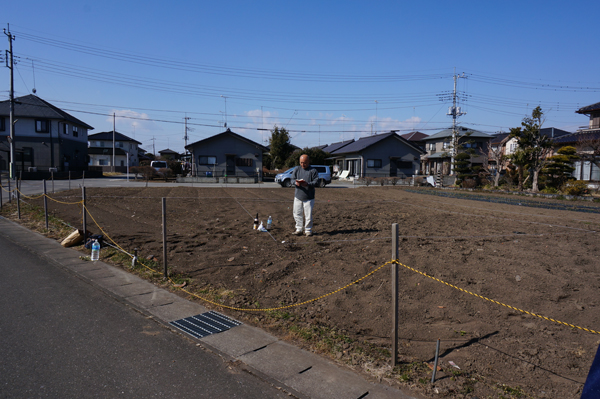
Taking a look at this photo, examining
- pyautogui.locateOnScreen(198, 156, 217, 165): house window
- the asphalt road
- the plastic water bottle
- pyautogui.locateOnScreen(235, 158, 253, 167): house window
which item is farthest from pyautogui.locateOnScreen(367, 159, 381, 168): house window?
the asphalt road

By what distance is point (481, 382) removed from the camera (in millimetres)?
3035

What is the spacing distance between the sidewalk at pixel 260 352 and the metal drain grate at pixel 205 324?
3.1 inches

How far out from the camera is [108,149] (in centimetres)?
6216

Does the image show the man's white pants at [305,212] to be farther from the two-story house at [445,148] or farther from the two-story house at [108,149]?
the two-story house at [108,149]

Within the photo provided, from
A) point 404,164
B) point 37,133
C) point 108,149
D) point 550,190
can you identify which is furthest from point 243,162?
point 108,149

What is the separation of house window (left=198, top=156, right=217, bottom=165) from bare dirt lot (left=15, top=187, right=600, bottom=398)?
29693mm

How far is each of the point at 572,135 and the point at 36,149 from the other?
5053cm

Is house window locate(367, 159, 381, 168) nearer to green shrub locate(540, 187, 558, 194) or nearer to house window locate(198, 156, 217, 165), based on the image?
house window locate(198, 156, 217, 165)

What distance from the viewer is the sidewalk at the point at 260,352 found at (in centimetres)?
302

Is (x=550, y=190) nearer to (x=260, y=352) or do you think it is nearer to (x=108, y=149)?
(x=260, y=352)

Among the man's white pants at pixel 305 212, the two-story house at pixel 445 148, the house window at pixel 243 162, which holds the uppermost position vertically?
the two-story house at pixel 445 148

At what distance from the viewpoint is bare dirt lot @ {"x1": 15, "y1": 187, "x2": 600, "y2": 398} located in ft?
10.8

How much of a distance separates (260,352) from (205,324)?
952 mm

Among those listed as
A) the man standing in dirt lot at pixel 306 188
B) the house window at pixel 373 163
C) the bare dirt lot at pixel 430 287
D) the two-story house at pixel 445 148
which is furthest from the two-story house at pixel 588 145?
the man standing in dirt lot at pixel 306 188
